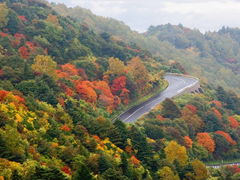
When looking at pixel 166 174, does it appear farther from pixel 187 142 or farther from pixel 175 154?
pixel 187 142

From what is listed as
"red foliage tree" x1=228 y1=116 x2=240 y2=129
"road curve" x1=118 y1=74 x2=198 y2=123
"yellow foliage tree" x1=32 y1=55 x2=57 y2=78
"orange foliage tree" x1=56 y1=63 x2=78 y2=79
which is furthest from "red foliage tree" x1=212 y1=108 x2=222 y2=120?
"yellow foliage tree" x1=32 y1=55 x2=57 y2=78

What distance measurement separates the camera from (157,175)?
54.2 m

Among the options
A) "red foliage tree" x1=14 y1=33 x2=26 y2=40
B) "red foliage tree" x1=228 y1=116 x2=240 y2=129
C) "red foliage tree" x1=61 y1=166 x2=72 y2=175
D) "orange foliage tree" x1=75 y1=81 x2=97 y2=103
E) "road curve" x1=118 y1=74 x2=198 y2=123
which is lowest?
"red foliage tree" x1=228 y1=116 x2=240 y2=129

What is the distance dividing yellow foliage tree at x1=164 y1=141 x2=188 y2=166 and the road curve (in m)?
21.1

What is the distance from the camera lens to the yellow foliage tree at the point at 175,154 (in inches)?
2501

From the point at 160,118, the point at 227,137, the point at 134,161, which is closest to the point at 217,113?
the point at 227,137

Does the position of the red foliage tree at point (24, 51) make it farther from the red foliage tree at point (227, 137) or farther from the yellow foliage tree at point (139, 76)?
the red foliage tree at point (227, 137)

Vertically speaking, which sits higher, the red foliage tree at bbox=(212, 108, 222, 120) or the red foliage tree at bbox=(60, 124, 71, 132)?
the red foliage tree at bbox=(60, 124, 71, 132)

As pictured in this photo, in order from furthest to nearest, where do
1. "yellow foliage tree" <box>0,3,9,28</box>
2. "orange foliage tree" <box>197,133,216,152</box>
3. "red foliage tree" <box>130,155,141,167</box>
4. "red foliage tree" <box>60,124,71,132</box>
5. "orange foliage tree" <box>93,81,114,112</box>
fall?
"yellow foliage tree" <box>0,3,9,28</box>, "orange foliage tree" <box>93,81,114,112</box>, "orange foliage tree" <box>197,133,216,152</box>, "red foliage tree" <box>130,155,141,167</box>, "red foliage tree" <box>60,124,71,132</box>

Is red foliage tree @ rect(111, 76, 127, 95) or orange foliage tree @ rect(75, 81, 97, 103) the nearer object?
orange foliage tree @ rect(75, 81, 97, 103)

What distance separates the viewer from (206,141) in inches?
3300

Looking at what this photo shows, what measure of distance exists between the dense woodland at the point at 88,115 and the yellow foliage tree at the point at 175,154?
0.14 m

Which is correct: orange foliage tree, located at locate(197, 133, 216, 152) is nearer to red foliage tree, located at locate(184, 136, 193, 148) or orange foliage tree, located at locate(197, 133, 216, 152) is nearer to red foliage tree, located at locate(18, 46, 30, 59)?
red foliage tree, located at locate(184, 136, 193, 148)

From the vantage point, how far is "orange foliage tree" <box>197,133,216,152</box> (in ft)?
273
